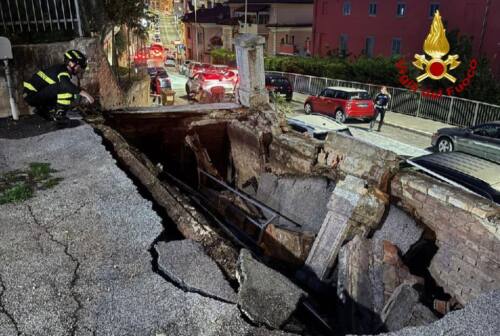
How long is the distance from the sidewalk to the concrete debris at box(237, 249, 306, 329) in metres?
16.1

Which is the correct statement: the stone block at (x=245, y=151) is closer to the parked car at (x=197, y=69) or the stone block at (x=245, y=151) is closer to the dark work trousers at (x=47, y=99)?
the dark work trousers at (x=47, y=99)

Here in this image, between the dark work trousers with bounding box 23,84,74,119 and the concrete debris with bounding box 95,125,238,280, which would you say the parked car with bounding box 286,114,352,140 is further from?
the dark work trousers with bounding box 23,84,74,119

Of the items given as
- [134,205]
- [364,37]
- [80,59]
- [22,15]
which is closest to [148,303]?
[134,205]

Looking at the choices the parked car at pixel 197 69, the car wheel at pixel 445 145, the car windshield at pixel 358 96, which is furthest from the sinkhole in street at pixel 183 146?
the parked car at pixel 197 69

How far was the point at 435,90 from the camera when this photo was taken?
20281 millimetres

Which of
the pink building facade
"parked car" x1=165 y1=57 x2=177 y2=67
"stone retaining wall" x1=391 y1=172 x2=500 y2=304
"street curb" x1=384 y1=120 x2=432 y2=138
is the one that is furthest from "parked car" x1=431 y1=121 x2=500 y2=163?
"parked car" x1=165 y1=57 x2=177 y2=67

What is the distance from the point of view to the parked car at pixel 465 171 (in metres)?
7.63

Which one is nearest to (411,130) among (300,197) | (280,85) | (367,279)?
(280,85)

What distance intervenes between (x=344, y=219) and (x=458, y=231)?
1.50 meters

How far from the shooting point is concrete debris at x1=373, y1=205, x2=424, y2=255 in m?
5.79

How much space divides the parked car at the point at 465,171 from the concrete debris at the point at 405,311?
11.7ft

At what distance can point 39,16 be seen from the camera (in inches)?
377

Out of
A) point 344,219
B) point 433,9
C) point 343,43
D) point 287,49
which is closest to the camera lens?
point 344,219

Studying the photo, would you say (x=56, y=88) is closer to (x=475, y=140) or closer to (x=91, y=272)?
(x=91, y=272)
